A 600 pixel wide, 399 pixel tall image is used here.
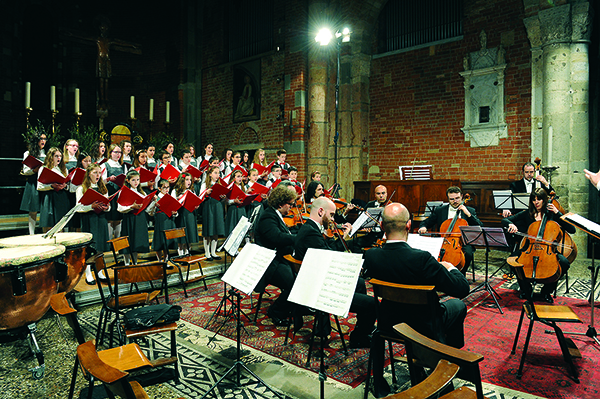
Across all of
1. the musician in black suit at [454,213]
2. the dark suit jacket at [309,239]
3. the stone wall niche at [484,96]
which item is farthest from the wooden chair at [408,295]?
the stone wall niche at [484,96]

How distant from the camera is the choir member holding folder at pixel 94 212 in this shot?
499 cm

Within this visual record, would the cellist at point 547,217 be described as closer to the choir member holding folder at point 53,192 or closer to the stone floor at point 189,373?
the stone floor at point 189,373

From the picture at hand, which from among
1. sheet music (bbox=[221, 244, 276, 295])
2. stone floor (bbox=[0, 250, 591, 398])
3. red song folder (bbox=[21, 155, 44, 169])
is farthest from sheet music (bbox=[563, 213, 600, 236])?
red song folder (bbox=[21, 155, 44, 169])

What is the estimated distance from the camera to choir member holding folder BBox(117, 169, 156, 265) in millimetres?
5293

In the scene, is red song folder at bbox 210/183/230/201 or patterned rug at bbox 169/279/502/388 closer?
patterned rug at bbox 169/279/502/388

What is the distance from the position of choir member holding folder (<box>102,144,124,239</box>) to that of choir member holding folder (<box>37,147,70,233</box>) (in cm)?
53

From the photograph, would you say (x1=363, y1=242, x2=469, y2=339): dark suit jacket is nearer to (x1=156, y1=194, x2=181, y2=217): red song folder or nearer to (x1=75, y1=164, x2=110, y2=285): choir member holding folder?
(x1=156, y1=194, x2=181, y2=217): red song folder

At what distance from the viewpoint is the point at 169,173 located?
19.4 feet

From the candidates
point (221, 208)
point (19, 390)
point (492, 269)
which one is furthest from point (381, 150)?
point (19, 390)

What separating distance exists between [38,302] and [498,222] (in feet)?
24.8

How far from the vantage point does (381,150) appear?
10.2m

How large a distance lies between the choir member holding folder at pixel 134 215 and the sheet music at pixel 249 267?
2980 mm

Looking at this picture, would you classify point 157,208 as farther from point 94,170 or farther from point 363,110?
point 363,110

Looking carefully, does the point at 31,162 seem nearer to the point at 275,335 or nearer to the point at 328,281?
the point at 275,335
